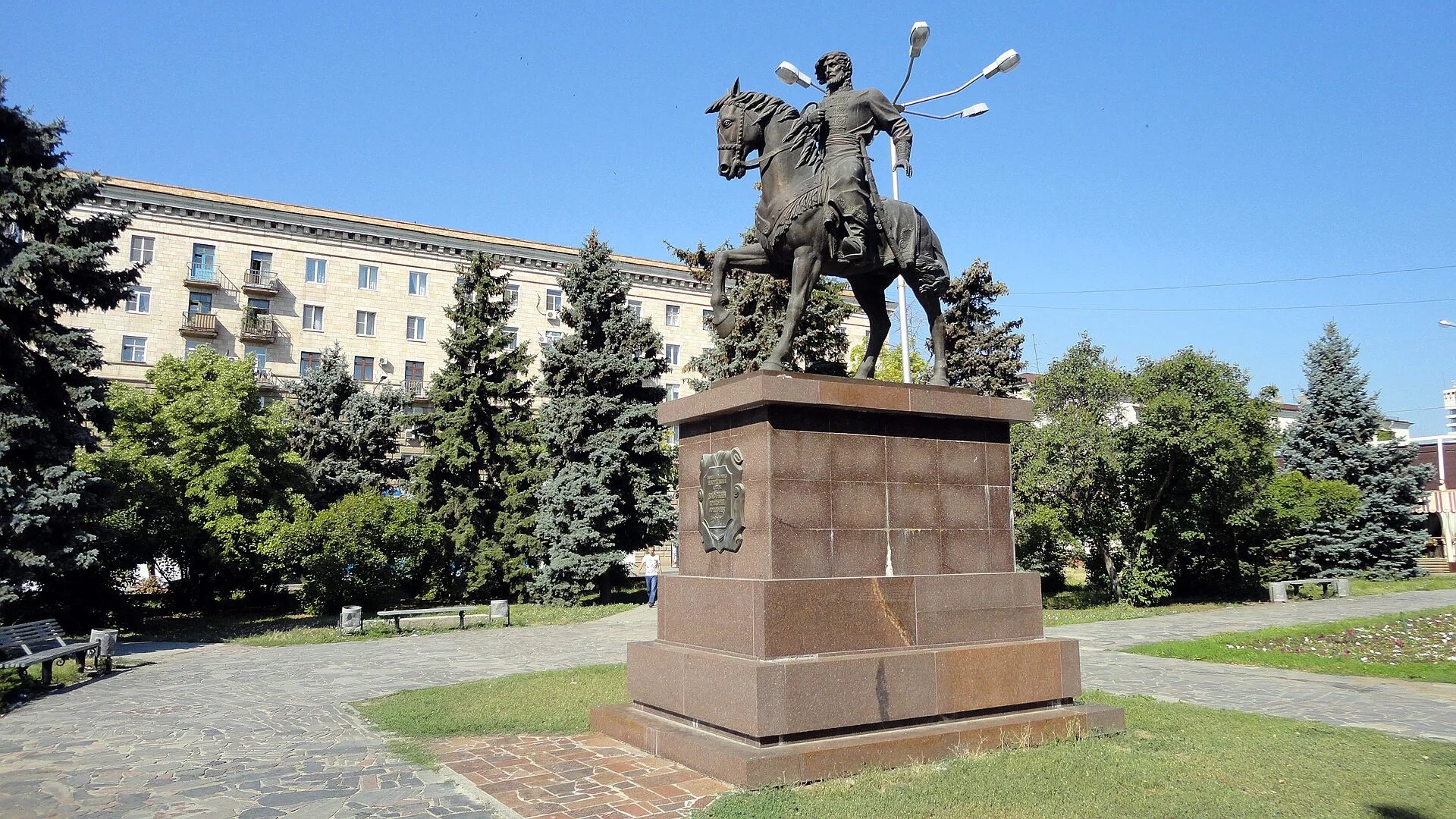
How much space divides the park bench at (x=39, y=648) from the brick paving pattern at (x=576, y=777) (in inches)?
325

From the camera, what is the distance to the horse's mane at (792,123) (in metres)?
8.76

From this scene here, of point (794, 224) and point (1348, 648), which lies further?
point (1348, 648)

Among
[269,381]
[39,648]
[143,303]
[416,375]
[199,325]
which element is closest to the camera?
[39,648]

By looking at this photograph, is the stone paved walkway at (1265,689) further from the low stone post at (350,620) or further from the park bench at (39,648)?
the low stone post at (350,620)

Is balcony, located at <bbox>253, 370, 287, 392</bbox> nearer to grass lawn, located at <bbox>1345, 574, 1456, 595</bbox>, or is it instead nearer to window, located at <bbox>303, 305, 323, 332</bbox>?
window, located at <bbox>303, 305, 323, 332</bbox>

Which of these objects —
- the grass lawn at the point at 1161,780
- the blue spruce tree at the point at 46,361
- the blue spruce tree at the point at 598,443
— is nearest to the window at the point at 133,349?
the blue spruce tree at the point at 598,443

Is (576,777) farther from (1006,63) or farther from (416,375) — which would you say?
(416,375)

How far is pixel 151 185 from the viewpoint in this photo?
142 ft

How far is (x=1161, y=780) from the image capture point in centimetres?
654

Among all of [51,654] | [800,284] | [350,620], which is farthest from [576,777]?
[350,620]

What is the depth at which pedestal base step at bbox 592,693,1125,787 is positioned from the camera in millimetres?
6609

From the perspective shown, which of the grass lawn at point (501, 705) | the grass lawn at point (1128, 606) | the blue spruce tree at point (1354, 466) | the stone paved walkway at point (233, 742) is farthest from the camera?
the blue spruce tree at point (1354, 466)

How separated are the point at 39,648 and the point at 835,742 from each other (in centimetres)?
1357

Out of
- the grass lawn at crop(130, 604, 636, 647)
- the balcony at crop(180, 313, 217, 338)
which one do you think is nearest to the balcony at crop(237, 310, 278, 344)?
the balcony at crop(180, 313, 217, 338)
